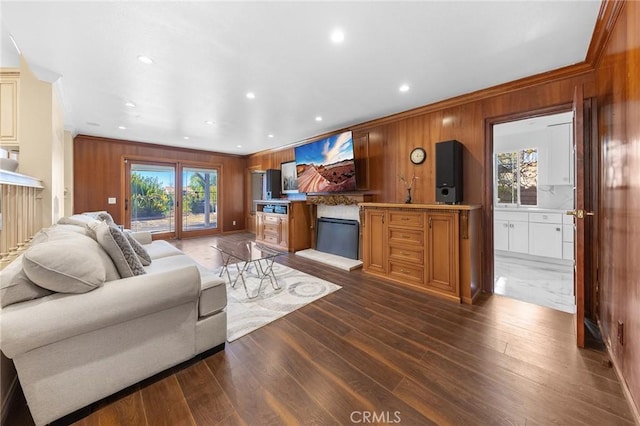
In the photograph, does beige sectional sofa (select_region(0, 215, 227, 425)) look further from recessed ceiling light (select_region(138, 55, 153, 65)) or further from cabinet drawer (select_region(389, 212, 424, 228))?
cabinet drawer (select_region(389, 212, 424, 228))

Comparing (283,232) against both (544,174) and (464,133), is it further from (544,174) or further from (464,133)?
(544,174)

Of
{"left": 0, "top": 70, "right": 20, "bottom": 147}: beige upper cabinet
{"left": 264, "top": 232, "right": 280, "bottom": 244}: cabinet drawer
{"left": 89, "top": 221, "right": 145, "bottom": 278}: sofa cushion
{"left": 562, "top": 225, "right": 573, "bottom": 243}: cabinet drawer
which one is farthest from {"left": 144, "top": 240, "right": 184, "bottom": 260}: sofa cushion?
{"left": 562, "top": 225, "right": 573, "bottom": 243}: cabinet drawer

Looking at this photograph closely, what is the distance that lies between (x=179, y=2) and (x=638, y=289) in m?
3.21

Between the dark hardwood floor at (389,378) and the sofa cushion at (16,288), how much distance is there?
67 cm

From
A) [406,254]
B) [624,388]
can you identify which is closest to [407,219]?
[406,254]

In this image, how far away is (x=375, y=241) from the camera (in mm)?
3656

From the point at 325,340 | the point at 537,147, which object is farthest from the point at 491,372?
the point at 537,147

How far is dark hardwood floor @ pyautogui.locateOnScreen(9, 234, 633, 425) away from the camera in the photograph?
1344 mm

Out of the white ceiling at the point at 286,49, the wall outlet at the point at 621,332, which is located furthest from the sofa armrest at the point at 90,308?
the wall outlet at the point at 621,332

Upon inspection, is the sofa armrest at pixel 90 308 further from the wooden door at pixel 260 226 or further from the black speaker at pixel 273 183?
the black speaker at pixel 273 183

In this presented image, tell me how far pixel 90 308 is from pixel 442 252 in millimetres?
3110

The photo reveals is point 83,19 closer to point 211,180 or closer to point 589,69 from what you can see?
point 589,69

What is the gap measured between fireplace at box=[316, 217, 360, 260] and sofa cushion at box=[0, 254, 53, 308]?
375cm

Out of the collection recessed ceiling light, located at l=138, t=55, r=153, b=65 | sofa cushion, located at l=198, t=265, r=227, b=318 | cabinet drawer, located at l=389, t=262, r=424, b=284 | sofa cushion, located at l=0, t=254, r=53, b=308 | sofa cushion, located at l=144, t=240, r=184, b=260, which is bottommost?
cabinet drawer, located at l=389, t=262, r=424, b=284
